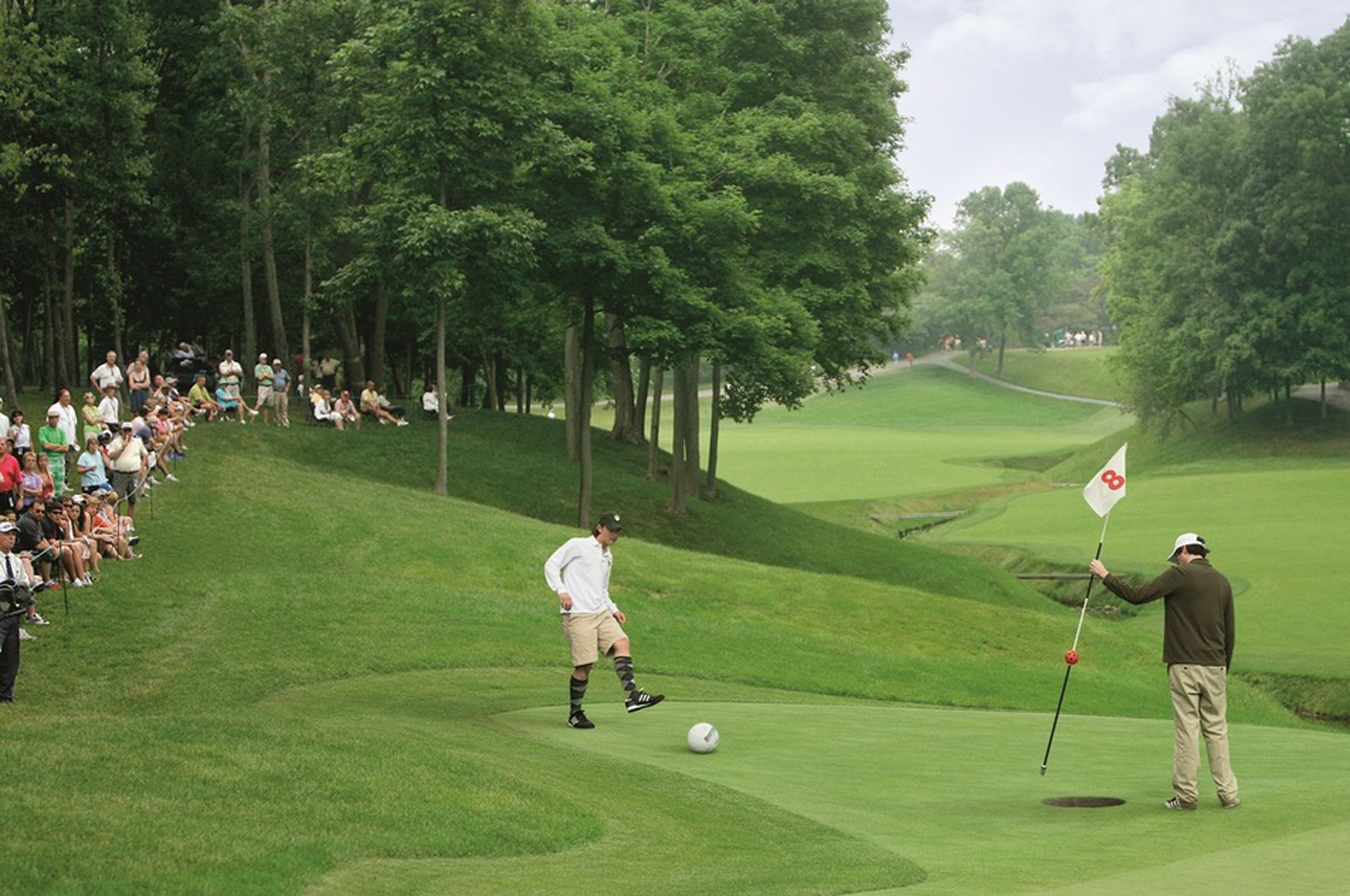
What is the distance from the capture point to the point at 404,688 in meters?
23.9

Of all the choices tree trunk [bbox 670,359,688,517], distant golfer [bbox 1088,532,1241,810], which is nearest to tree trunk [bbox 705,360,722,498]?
tree trunk [bbox 670,359,688,517]

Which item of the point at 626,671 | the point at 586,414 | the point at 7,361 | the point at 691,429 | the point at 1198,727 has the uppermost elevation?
the point at 7,361

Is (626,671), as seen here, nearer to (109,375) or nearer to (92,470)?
(92,470)

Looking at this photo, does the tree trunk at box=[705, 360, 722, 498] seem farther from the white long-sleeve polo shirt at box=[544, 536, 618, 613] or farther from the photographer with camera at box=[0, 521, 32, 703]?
the white long-sleeve polo shirt at box=[544, 536, 618, 613]

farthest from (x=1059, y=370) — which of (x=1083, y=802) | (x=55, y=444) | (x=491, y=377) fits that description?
(x=1083, y=802)

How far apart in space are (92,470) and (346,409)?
69.2 ft

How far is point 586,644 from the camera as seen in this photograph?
1872cm

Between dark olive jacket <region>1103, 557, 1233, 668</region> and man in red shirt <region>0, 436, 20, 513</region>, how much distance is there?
70.4 feet

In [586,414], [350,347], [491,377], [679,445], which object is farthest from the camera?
[491,377]

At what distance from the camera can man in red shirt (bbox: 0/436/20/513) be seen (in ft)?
95.7

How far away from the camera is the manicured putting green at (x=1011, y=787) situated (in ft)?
39.5

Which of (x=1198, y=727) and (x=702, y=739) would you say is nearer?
(x=1198, y=727)

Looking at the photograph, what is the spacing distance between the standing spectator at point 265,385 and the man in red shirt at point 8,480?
65.0ft

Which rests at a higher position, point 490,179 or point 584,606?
point 490,179
